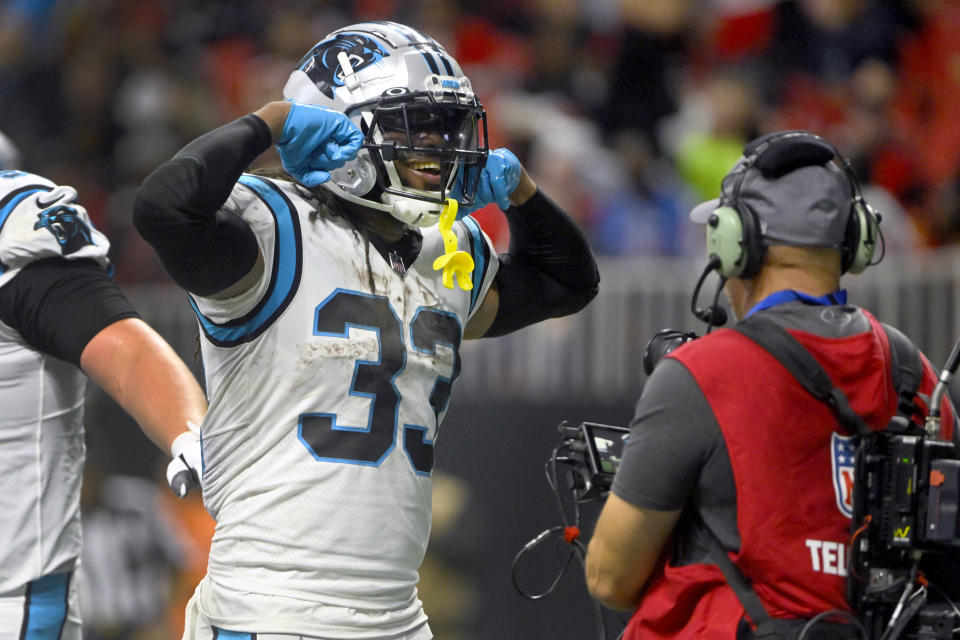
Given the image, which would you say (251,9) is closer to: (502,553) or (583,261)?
(502,553)

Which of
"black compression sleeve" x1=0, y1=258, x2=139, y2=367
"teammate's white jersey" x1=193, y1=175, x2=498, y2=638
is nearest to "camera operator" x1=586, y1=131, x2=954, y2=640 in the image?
"teammate's white jersey" x1=193, y1=175, x2=498, y2=638

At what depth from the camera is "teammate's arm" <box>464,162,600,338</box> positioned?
11.4 ft

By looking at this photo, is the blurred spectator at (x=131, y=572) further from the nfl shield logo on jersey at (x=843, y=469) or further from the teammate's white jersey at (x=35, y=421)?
the nfl shield logo on jersey at (x=843, y=469)

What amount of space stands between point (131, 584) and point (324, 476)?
326 centimetres

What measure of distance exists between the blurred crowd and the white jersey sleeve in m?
3.86

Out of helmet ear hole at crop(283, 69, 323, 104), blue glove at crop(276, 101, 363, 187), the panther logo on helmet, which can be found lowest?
blue glove at crop(276, 101, 363, 187)

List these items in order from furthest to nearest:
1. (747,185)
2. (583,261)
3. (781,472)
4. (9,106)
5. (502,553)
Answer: (9,106), (502,553), (583,261), (747,185), (781,472)

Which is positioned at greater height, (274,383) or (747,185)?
(747,185)

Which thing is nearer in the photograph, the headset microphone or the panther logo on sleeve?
the headset microphone

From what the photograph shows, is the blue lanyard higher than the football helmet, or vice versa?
the football helmet

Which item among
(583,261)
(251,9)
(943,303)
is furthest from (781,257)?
(251,9)

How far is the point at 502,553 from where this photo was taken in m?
5.43

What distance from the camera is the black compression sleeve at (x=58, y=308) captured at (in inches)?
125

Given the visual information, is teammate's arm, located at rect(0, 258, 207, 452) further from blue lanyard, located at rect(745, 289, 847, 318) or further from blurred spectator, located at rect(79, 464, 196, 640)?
blurred spectator, located at rect(79, 464, 196, 640)
